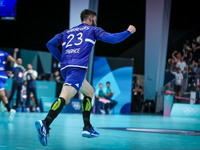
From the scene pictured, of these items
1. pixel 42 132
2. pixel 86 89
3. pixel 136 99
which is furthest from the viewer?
pixel 136 99

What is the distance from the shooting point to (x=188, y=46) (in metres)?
16.8

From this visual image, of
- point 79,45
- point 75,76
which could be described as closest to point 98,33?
point 79,45

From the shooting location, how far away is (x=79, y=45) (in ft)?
11.6

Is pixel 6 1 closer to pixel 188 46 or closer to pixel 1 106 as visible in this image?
pixel 1 106

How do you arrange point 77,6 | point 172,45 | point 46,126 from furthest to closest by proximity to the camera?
point 172,45, point 77,6, point 46,126

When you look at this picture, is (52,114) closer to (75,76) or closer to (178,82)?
(75,76)

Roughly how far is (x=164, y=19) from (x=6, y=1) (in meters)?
9.38

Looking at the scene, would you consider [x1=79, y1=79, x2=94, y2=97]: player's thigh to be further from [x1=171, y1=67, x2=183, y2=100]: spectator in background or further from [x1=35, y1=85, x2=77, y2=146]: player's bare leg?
[x1=171, y1=67, x2=183, y2=100]: spectator in background

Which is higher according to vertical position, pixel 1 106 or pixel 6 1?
pixel 6 1

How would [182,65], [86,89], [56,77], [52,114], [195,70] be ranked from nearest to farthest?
[52,114]
[86,89]
[195,70]
[182,65]
[56,77]

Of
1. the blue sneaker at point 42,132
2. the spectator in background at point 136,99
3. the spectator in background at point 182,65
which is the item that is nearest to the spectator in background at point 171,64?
the spectator in background at point 182,65

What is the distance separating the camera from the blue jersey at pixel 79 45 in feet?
11.4

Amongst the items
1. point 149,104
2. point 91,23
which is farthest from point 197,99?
point 91,23

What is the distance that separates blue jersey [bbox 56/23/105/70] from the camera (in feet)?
11.4
